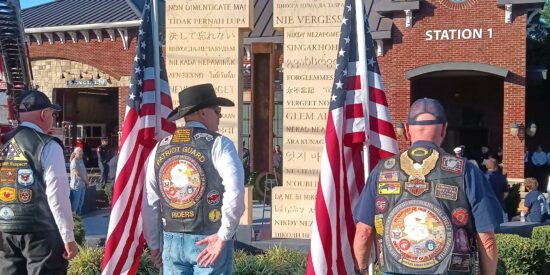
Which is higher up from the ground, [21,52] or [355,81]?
[21,52]

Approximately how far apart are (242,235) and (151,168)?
4576 mm

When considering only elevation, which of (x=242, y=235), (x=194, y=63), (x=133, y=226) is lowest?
(x=242, y=235)

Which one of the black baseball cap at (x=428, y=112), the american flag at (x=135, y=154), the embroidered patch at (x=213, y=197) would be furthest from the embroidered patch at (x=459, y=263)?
the american flag at (x=135, y=154)

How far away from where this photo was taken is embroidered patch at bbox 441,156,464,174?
3562mm

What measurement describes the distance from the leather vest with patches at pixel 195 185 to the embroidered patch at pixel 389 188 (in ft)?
3.65

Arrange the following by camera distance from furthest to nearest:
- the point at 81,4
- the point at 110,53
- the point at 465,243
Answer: the point at 81,4 < the point at 110,53 < the point at 465,243

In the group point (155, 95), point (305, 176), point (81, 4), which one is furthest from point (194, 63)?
point (81, 4)

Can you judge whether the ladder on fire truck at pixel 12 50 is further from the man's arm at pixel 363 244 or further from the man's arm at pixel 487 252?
the man's arm at pixel 487 252

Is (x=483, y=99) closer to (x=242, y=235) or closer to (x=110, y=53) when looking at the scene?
(x=110, y=53)

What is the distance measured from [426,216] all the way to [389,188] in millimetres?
250

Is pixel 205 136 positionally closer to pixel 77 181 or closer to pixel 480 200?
pixel 480 200

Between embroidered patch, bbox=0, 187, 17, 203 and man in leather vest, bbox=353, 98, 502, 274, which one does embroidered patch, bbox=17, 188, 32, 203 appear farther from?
man in leather vest, bbox=353, 98, 502, 274

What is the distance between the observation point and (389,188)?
3.68m

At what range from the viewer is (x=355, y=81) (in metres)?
5.27
